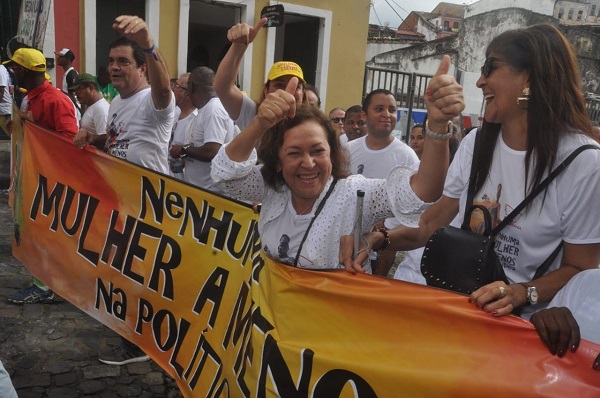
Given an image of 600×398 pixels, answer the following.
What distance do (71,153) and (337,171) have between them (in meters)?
2.13

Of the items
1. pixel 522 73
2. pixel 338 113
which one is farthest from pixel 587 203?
pixel 338 113

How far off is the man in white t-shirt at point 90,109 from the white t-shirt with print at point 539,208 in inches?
104

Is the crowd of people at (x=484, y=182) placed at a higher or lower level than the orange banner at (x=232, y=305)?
higher

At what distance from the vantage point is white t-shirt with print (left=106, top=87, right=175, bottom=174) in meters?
3.72

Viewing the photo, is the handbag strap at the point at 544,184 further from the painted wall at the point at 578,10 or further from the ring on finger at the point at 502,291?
the painted wall at the point at 578,10

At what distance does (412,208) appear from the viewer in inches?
79.7

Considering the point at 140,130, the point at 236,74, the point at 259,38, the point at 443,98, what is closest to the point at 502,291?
the point at 443,98

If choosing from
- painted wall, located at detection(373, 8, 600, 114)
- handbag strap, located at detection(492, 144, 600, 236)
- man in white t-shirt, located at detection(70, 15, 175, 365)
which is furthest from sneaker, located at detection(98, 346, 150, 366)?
painted wall, located at detection(373, 8, 600, 114)

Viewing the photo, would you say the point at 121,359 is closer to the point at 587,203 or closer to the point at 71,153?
the point at 71,153

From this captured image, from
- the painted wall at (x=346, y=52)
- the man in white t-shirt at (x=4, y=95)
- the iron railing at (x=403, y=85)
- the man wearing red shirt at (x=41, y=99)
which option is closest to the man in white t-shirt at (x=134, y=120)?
the man wearing red shirt at (x=41, y=99)

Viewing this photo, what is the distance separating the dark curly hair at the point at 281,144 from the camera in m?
2.33

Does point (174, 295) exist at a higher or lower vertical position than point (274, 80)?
lower

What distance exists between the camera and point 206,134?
15.1 ft

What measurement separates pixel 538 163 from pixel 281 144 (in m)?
1.01
